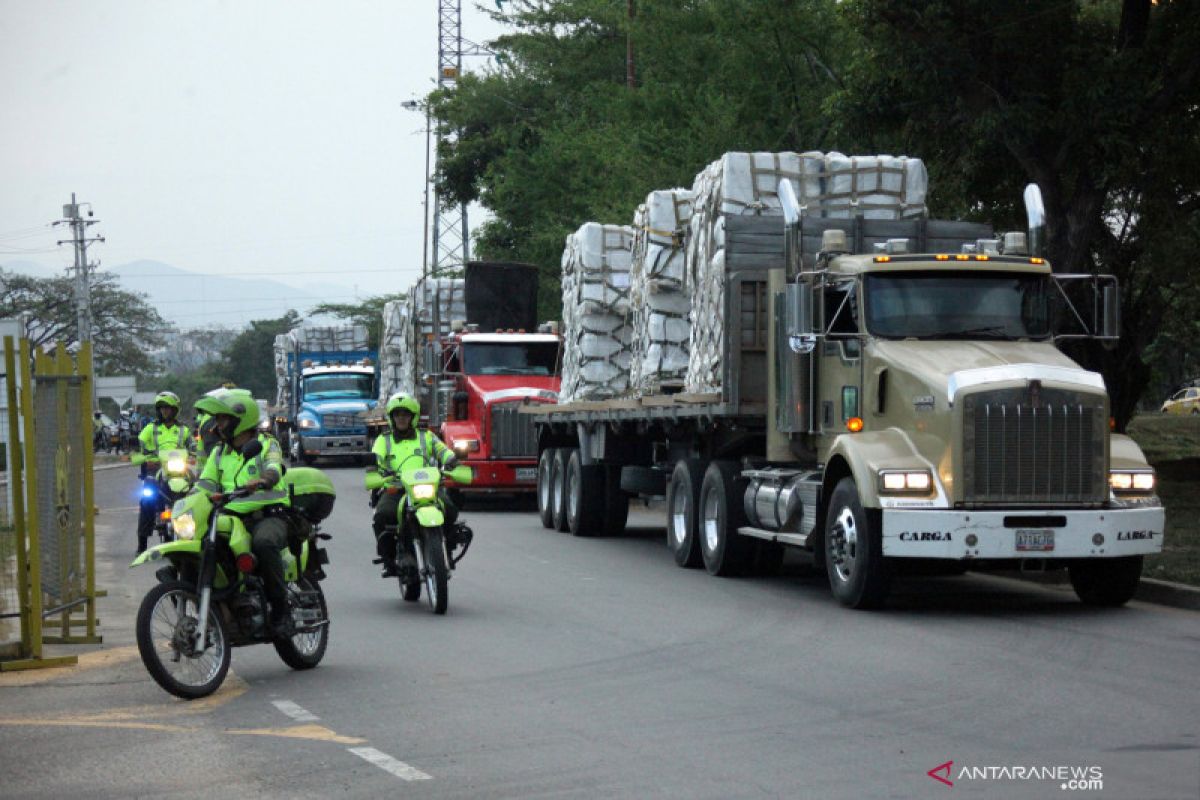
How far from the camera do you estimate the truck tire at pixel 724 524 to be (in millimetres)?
16953

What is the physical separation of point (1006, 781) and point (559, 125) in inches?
1743

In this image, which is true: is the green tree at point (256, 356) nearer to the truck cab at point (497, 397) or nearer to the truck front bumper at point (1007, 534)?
the truck cab at point (497, 397)

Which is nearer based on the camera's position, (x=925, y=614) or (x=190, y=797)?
(x=190, y=797)

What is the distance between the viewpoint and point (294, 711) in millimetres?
9703

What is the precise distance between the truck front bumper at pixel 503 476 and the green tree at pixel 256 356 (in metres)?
111

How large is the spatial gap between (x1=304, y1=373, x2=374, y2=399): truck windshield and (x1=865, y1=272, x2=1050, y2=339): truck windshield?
35469 mm

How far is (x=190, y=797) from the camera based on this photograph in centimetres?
745

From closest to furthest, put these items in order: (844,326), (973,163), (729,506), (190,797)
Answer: (190,797) < (844,326) < (729,506) < (973,163)

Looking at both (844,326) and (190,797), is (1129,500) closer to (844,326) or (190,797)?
(844,326)

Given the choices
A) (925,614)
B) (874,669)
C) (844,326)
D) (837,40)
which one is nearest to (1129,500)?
(925,614)

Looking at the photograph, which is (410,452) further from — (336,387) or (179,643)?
(336,387)

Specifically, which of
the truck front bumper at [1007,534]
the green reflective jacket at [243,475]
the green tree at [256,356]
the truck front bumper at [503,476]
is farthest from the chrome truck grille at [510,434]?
the green tree at [256,356]

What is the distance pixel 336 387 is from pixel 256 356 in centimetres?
9066

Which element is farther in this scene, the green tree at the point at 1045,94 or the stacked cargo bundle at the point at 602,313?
the stacked cargo bundle at the point at 602,313
